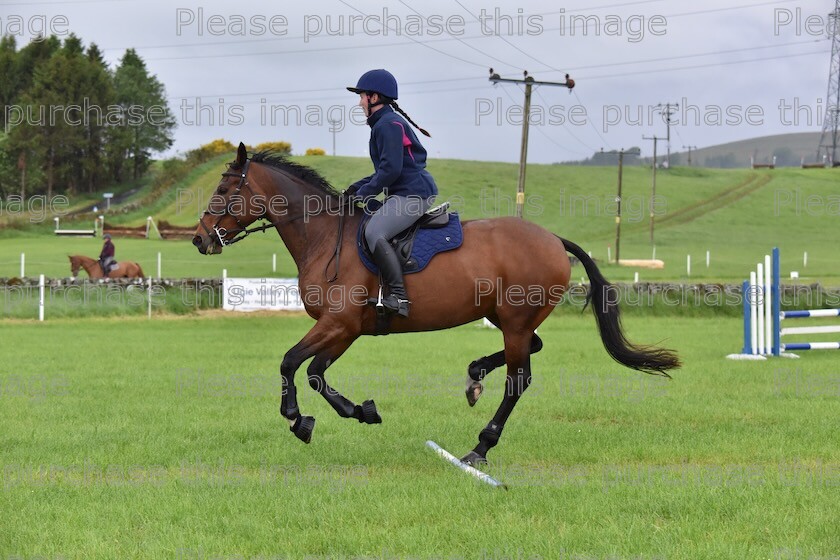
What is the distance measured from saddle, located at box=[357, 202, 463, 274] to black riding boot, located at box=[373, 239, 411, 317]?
0.15 meters

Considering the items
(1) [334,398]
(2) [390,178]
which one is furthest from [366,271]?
(1) [334,398]

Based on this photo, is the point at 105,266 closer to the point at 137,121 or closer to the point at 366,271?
the point at 366,271

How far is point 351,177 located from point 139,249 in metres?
32.5

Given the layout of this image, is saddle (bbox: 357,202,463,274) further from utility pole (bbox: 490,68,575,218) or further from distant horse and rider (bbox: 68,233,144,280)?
distant horse and rider (bbox: 68,233,144,280)

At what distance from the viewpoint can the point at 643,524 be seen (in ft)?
17.4

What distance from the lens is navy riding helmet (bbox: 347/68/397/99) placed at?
7586 millimetres

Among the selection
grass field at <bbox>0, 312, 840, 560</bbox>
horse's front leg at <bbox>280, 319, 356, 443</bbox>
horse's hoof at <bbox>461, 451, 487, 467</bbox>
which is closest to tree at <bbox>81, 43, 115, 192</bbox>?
grass field at <bbox>0, 312, 840, 560</bbox>

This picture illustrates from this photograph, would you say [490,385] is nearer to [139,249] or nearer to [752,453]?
[752,453]

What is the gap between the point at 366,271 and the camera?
759 cm

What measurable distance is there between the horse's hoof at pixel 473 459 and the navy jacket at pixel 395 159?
90.5 inches

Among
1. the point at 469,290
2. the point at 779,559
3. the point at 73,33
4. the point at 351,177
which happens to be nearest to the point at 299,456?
the point at 469,290

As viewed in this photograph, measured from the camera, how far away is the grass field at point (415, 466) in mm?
5039

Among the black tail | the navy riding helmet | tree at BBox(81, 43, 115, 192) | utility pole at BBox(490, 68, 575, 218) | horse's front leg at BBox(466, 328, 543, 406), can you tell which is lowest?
horse's front leg at BBox(466, 328, 543, 406)

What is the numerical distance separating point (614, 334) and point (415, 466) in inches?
105
